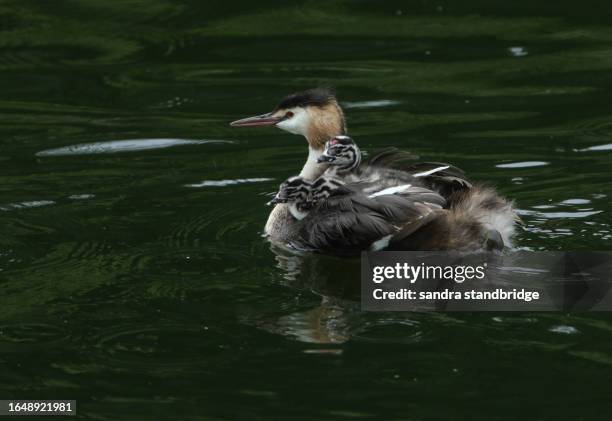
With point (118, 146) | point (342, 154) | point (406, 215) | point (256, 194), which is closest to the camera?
point (406, 215)

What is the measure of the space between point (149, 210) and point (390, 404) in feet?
11.0

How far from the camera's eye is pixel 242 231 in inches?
347

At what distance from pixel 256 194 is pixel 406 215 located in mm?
1909

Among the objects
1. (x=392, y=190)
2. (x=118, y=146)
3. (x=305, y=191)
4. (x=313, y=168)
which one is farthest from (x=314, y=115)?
(x=118, y=146)

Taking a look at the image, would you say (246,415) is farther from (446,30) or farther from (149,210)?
(446,30)

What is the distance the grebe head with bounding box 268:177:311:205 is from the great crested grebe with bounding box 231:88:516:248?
0.13 m

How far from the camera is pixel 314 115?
9266 millimetres

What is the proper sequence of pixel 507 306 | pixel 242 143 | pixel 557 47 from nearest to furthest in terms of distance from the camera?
pixel 507 306 < pixel 242 143 < pixel 557 47

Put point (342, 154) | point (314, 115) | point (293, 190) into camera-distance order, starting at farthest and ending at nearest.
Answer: point (314, 115) < point (342, 154) < point (293, 190)

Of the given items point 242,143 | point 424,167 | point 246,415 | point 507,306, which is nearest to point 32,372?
point 246,415

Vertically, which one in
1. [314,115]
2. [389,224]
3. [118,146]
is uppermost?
[314,115]

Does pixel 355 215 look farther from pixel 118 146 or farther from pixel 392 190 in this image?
pixel 118 146

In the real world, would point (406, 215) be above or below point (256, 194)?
below

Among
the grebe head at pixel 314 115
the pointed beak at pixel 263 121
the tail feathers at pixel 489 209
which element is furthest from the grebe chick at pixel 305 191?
the pointed beak at pixel 263 121
